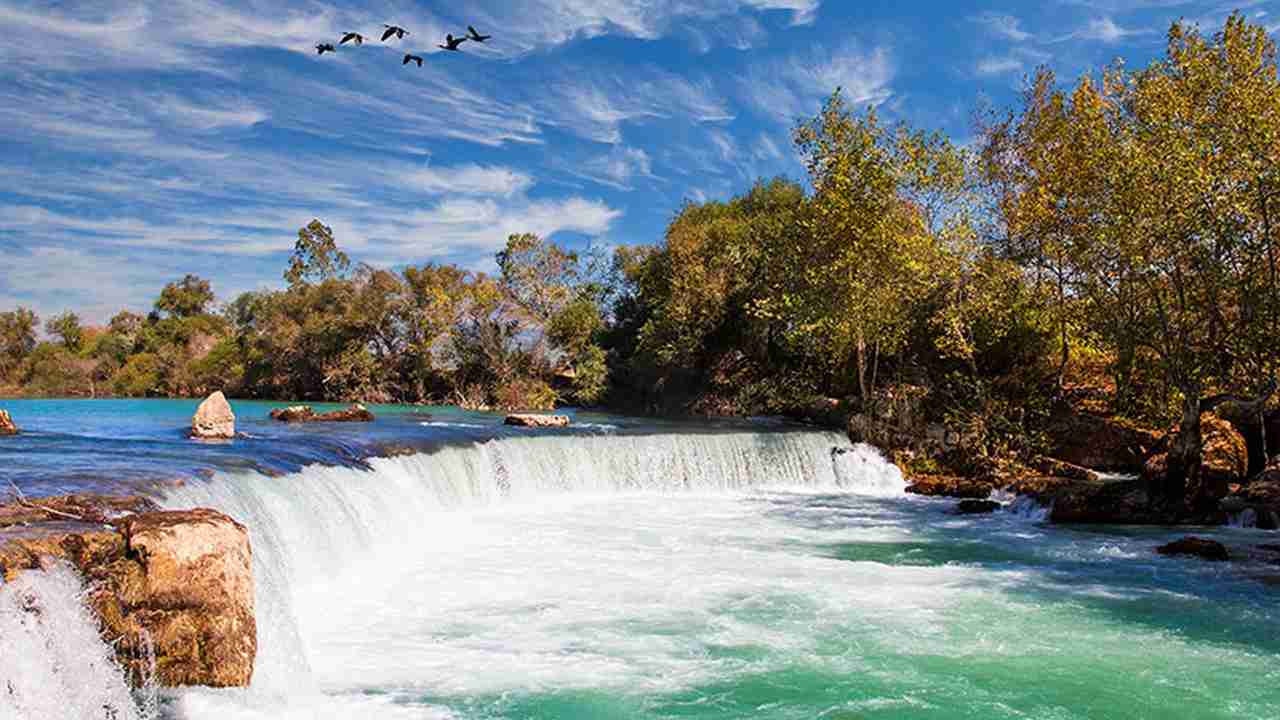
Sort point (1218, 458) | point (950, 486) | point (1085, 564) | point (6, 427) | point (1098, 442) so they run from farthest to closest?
point (1098, 442), point (950, 486), point (1218, 458), point (6, 427), point (1085, 564)

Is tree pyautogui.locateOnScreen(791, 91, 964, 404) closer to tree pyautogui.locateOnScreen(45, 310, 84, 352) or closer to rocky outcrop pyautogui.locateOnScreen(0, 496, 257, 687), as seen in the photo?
rocky outcrop pyautogui.locateOnScreen(0, 496, 257, 687)

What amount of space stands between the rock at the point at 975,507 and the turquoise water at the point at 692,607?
32 centimetres

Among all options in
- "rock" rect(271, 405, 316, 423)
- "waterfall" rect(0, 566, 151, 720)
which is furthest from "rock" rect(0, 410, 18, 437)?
"waterfall" rect(0, 566, 151, 720)

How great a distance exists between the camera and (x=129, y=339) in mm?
57562

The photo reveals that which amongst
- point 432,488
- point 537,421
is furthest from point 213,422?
point 537,421

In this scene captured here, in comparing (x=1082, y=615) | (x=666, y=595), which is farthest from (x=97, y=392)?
(x=1082, y=615)

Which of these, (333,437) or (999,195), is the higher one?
(999,195)

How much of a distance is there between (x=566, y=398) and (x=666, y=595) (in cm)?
3181

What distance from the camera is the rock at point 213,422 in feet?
63.8

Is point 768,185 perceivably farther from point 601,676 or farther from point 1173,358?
point 601,676

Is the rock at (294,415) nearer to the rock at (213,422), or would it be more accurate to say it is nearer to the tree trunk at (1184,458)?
the rock at (213,422)

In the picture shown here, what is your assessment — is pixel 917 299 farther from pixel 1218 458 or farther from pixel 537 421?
pixel 537 421

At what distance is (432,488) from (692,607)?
7.67 meters

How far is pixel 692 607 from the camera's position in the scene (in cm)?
1108
